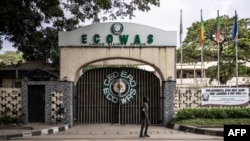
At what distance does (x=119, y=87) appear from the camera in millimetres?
24234

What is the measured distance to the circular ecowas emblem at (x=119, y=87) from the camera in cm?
2409

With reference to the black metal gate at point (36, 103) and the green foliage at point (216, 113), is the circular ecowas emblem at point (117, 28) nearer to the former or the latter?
the black metal gate at point (36, 103)

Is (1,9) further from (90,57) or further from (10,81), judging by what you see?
(10,81)

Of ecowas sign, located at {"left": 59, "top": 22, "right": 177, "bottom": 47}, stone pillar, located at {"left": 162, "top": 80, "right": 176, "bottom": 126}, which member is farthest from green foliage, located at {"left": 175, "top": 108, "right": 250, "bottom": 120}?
ecowas sign, located at {"left": 59, "top": 22, "right": 177, "bottom": 47}

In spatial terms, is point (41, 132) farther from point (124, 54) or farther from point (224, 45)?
point (224, 45)

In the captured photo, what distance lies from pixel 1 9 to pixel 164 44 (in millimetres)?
7931

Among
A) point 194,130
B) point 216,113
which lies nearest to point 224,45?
point 216,113

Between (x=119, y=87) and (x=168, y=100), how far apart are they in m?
2.75

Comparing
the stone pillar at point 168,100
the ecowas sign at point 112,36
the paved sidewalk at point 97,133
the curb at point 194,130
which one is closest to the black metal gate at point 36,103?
the paved sidewalk at point 97,133

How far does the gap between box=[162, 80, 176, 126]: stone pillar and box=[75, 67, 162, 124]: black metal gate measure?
0.97 metres

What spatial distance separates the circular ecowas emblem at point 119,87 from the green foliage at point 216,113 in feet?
10.3

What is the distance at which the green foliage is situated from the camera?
21906 millimetres

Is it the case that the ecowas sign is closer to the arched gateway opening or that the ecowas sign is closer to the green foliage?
the arched gateway opening

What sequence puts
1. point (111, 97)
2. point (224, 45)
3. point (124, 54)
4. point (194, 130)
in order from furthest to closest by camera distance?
point (224, 45)
point (111, 97)
point (124, 54)
point (194, 130)
